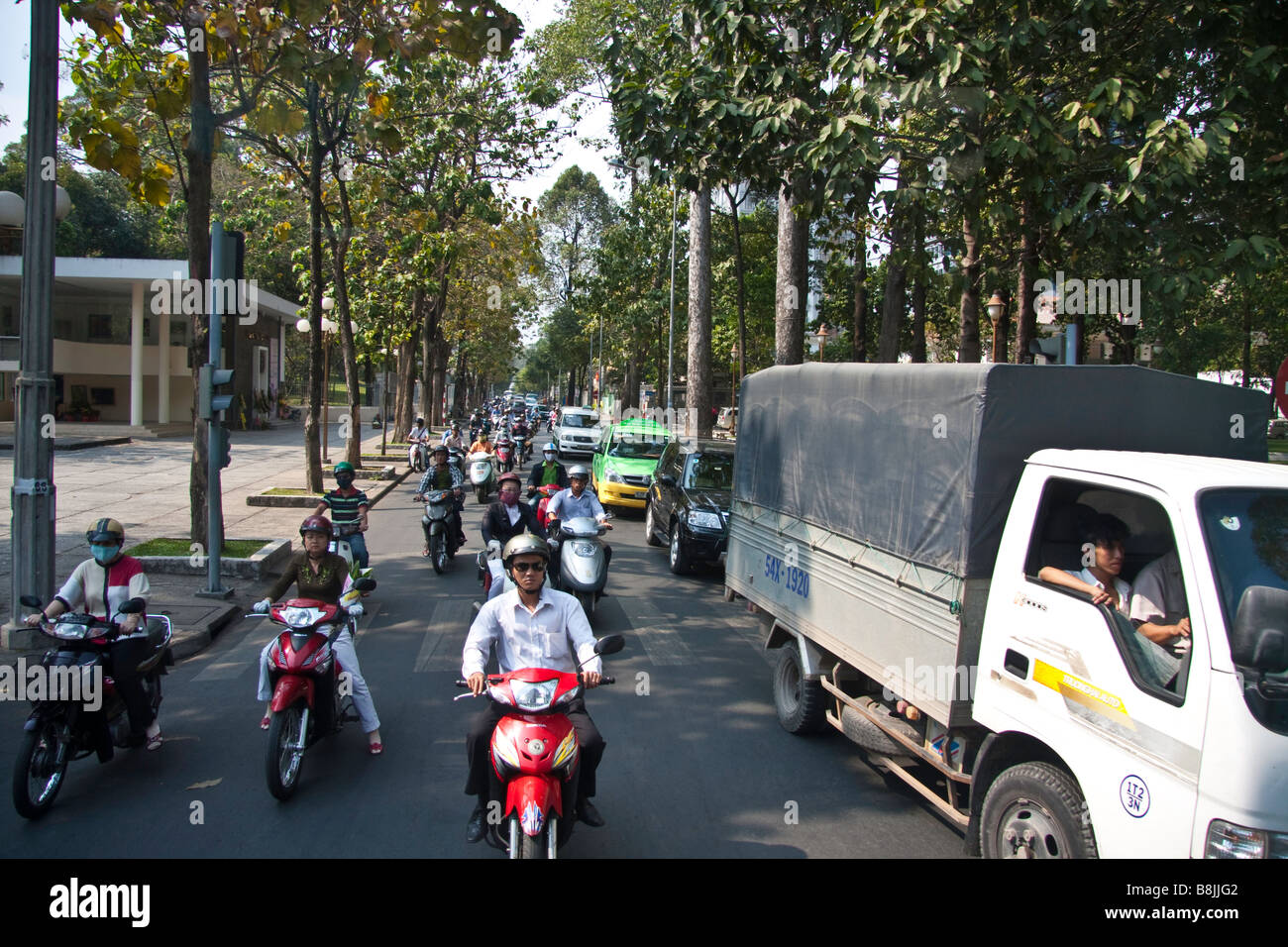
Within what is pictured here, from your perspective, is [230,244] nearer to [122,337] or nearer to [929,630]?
[929,630]

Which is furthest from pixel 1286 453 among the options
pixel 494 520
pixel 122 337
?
pixel 122 337

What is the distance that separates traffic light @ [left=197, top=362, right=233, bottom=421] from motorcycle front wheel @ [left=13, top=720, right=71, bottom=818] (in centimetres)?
531

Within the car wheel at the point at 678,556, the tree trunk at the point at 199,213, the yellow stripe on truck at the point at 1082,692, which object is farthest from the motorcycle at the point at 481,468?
the yellow stripe on truck at the point at 1082,692

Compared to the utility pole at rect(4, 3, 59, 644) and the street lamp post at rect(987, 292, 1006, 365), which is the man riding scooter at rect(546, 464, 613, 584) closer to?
the utility pole at rect(4, 3, 59, 644)

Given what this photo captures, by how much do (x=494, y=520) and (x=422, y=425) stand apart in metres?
12.9

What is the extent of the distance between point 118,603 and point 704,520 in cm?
777

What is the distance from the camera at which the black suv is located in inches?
Answer: 491

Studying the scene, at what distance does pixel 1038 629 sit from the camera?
13.1 feet

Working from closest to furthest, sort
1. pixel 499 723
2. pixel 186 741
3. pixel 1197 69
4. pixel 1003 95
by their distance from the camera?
1. pixel 499 723
2. pixel 186 741
3. pixel 1003 95
4. pixel 1197 69

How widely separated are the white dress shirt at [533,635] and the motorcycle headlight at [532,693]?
40 cm

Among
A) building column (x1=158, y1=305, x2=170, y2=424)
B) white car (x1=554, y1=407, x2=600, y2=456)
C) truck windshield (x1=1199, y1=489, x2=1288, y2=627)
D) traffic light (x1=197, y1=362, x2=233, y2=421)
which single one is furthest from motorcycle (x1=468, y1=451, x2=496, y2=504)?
building column (x1=158, y1=305, x2=170, y2=424)

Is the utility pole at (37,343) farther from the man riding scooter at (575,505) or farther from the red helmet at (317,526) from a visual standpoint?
the man riding scooter at (575,505)

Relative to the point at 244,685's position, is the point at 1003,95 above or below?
above

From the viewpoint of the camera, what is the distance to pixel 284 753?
17.5ft
